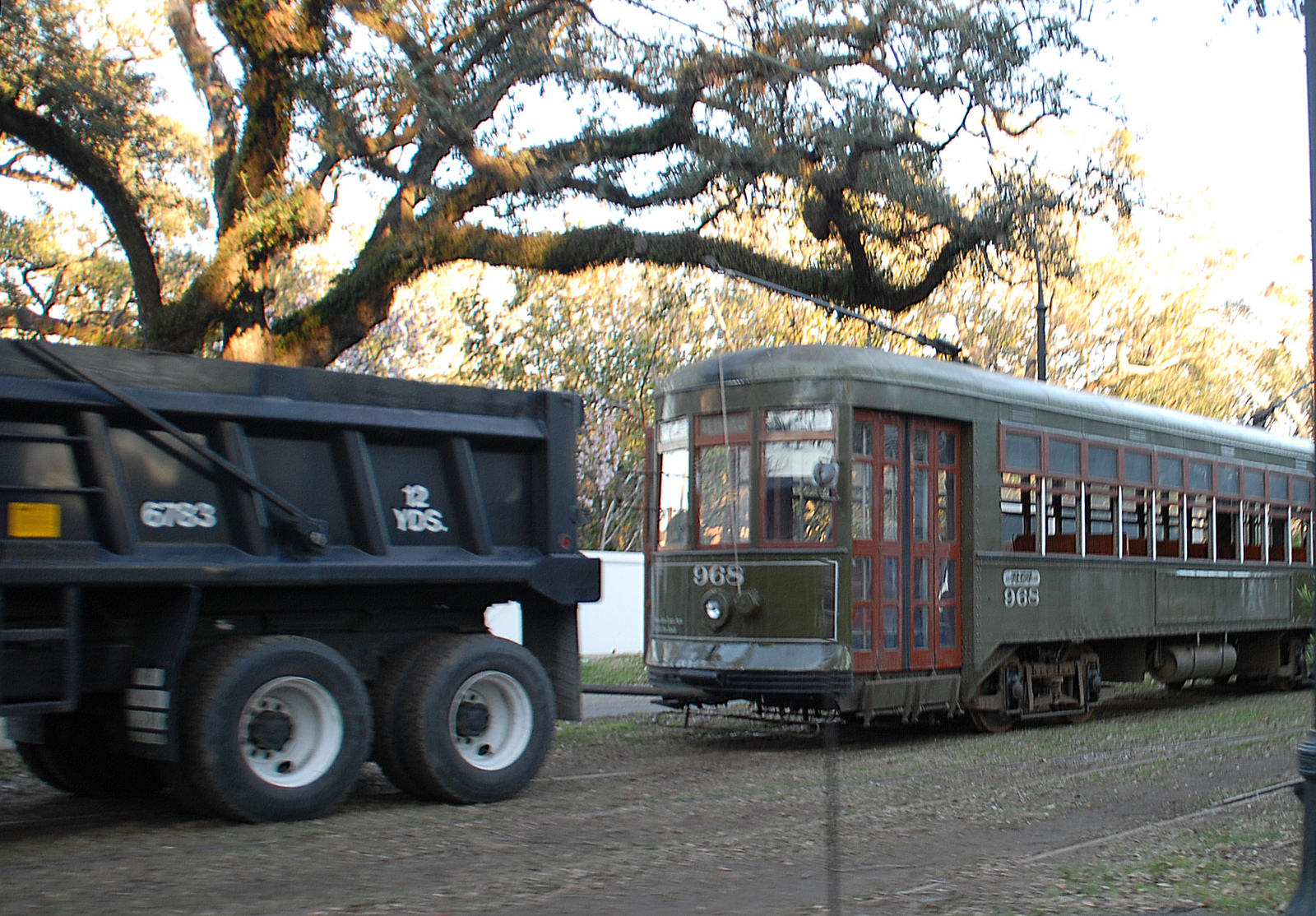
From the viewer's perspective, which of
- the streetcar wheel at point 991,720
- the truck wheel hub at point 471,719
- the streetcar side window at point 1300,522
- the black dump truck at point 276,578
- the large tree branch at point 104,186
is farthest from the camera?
the streetcar side window at point 1300,522

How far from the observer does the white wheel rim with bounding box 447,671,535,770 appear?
9.75 metres

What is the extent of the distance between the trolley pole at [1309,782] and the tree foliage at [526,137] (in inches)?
296

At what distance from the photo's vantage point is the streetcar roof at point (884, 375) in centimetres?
1269

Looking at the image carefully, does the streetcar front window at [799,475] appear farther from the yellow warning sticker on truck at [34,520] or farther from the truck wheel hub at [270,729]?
the yellow warning sticker on truck at [34,520]

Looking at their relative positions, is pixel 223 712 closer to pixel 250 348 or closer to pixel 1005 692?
pixel 250 348

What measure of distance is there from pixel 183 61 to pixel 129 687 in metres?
9.18

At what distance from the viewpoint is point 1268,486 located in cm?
1852

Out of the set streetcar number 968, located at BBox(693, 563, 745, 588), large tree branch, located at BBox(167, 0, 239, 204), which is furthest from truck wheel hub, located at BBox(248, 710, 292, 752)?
large tree branch, located at BBox(167, 0, 239, 204)

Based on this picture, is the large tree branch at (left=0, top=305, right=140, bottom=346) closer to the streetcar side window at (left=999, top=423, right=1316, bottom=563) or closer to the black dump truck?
the black dump truck

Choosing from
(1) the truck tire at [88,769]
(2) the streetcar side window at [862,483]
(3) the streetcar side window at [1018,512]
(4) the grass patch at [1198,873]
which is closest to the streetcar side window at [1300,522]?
(3) the streetcar side window at [1018,512]

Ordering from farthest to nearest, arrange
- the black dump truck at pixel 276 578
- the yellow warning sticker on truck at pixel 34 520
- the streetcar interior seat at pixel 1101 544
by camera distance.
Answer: the streetcar interior seat at pixel 1101 544, the black dump truck at pixel 276 578, the yellow warning sticker on truck at pixel 34 520

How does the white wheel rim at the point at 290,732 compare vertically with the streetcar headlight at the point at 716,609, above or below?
below

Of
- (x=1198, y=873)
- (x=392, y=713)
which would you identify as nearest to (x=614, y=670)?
(x=392, y=713)

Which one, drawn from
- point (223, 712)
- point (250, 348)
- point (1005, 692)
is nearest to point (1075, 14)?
point (1005, 692)
